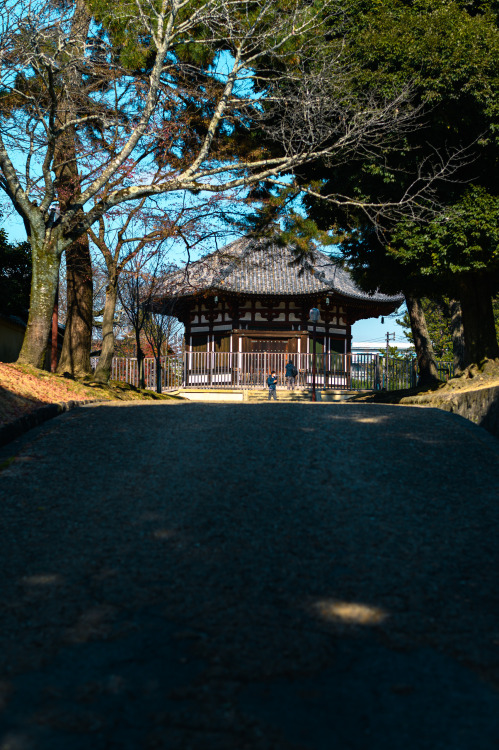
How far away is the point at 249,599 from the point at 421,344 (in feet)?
55.0

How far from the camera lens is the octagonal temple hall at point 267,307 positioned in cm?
2655

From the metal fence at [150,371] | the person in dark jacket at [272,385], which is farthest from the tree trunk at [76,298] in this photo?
the metal fence at [150,371]

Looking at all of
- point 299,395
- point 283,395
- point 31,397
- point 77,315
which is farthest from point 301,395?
point 31,397

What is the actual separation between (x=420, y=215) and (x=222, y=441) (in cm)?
784

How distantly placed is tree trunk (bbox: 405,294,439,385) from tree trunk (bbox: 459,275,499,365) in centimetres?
539

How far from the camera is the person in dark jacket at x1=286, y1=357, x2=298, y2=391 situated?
2506 centimetres

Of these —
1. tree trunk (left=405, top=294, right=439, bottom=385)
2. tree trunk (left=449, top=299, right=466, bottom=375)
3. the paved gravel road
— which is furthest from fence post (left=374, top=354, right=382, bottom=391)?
the paved gravel road

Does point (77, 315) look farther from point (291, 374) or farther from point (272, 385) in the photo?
point (291, 374)

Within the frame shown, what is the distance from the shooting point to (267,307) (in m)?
27.8

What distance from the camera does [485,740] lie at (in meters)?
2.44

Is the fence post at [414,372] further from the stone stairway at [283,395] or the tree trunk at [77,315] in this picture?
the tree trunk at [77,315]

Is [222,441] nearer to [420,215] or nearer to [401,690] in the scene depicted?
[401,690]

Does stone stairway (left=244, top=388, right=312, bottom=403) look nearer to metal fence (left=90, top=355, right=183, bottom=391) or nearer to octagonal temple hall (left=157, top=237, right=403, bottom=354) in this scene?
octagonal temple hall (left=157, top=237, right=403, bottom=354)

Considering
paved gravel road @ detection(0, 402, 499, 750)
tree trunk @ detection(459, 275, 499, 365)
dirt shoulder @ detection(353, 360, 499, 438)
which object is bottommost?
paved gravel road @ detection(0, 402, 499, 750)
